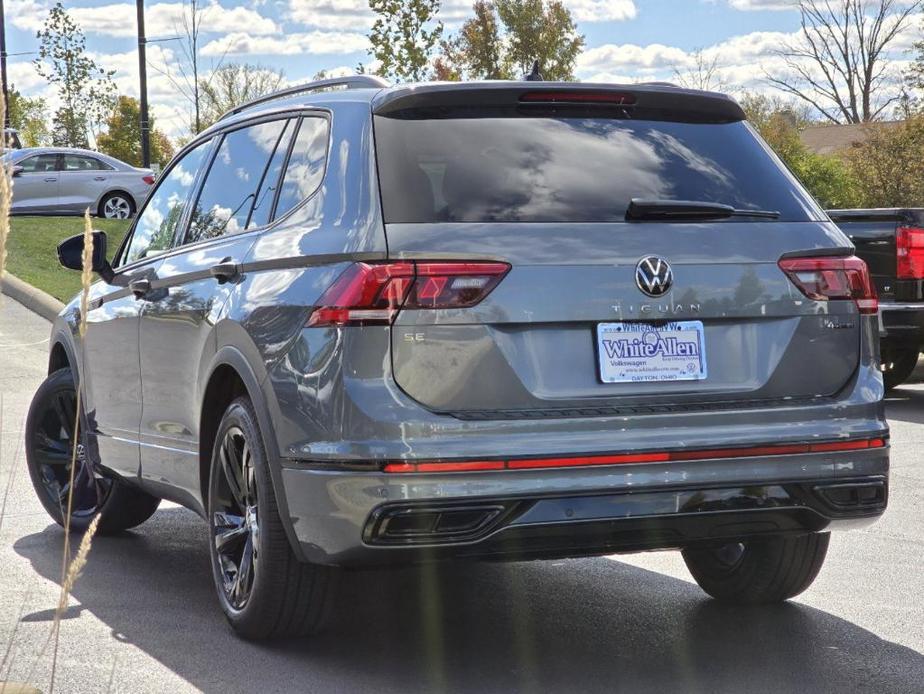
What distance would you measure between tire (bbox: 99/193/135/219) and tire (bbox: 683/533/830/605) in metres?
24.6

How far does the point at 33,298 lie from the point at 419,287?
16259 millimetres

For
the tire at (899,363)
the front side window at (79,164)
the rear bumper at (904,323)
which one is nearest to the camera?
the rear bumper at (904,323)

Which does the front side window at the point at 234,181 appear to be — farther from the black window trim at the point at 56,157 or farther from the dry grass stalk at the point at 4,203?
the black window trim at the point at 56,157

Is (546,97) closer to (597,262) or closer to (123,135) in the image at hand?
(597,262)

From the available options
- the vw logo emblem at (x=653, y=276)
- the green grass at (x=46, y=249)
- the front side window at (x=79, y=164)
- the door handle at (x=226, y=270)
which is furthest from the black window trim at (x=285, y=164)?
the front side window at (x=79, y=164)

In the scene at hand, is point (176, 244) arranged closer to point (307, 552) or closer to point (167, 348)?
point (167, 348)

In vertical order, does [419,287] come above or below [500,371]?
above

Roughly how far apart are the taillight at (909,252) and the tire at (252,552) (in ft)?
26.8

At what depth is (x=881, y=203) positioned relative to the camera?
111 feet

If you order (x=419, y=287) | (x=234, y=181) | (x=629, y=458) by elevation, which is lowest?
(x=629, y=458)

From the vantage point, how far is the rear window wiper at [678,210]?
14.7 feet

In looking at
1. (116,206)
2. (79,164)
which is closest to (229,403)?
(116,206)

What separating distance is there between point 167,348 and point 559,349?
2.02 metres

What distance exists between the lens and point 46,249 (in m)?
23.7
